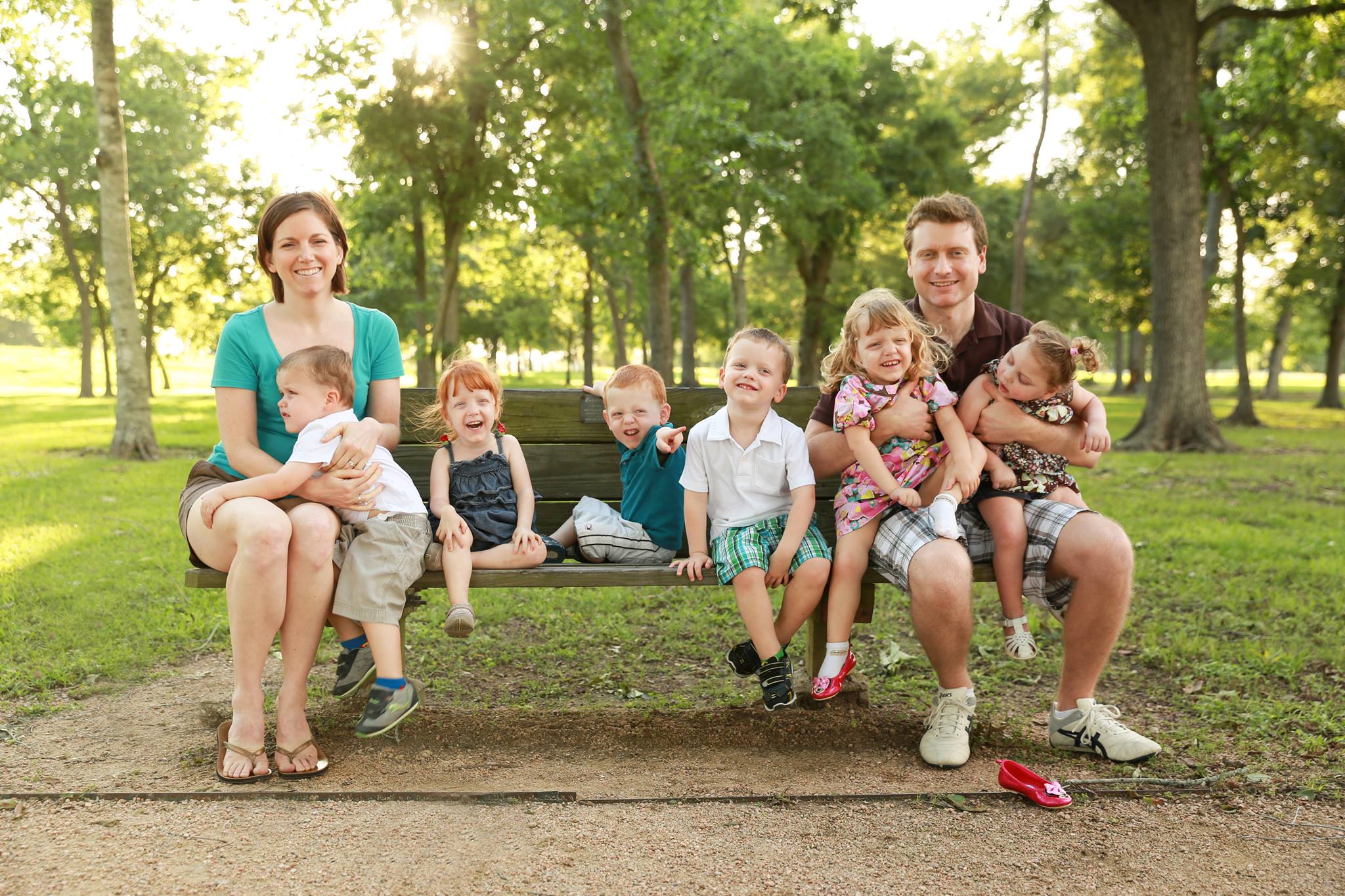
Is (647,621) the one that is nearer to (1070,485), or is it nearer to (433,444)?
(433,444)

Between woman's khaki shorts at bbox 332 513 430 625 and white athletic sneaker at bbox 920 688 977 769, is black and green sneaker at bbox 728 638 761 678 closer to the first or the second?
white athletic sneaker at bbox 920 688 977 769

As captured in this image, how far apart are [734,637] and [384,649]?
7.44ft

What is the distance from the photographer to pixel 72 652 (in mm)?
4441

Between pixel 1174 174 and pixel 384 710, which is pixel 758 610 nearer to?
pixel 384 710

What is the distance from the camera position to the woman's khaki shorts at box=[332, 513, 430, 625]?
10.3ft

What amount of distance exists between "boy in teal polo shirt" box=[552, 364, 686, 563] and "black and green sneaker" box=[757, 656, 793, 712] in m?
0.65

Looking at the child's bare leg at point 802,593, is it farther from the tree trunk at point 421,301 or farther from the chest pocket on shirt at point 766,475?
the tree trunk at point 421,301

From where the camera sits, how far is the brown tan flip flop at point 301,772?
307 cm

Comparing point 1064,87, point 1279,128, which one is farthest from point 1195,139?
point 1064,87

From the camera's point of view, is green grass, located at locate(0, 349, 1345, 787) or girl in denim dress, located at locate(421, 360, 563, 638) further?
green grass, located at locate(0, 349, 1345, 787)

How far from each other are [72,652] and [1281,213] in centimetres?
2687

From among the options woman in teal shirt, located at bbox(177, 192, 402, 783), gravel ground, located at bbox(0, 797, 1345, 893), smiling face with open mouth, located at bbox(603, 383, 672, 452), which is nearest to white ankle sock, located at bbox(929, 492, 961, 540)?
gravel ground, located at bbox(0, 797, 1345, 893)

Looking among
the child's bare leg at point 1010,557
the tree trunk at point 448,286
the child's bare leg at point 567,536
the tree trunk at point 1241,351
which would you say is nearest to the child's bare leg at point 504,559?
the child's bare leg at point 567,536

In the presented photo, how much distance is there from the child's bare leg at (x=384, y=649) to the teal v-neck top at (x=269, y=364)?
69 centimetres
